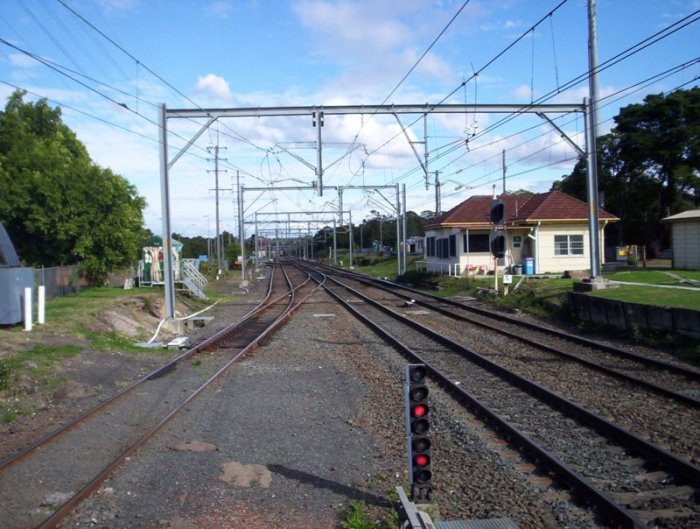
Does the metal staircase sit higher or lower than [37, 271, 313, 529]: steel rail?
higher

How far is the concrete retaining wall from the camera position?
15.0 m

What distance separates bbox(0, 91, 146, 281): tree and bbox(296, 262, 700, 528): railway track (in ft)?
76.8

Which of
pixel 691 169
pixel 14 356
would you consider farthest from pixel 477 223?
pixel 14 356

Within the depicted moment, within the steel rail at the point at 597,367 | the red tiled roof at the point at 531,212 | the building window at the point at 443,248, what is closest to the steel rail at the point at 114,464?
the steel rail at the point at 597,367

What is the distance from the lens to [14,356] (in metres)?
12.6

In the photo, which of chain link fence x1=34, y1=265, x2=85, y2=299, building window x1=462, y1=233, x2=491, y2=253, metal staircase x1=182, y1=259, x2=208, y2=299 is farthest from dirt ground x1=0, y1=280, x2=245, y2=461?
building window x1=462, y1=233, x2=491, y2=253

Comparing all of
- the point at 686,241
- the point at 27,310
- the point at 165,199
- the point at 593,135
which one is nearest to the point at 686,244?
the point at 686,241

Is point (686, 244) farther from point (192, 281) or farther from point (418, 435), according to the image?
point (418, 435)

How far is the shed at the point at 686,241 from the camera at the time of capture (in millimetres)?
30922

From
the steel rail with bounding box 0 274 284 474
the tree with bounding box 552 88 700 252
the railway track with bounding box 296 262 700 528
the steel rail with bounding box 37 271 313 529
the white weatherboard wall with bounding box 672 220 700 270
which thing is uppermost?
the tree with bounding box 552 88 700 252

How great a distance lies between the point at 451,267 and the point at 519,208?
280 inches

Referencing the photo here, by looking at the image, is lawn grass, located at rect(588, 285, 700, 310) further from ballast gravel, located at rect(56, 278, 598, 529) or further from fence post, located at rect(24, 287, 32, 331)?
fence post, located at rect(24, 287, 32, 331)

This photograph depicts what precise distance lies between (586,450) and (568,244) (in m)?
31.6

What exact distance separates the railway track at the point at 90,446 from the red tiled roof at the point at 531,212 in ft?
87.9
